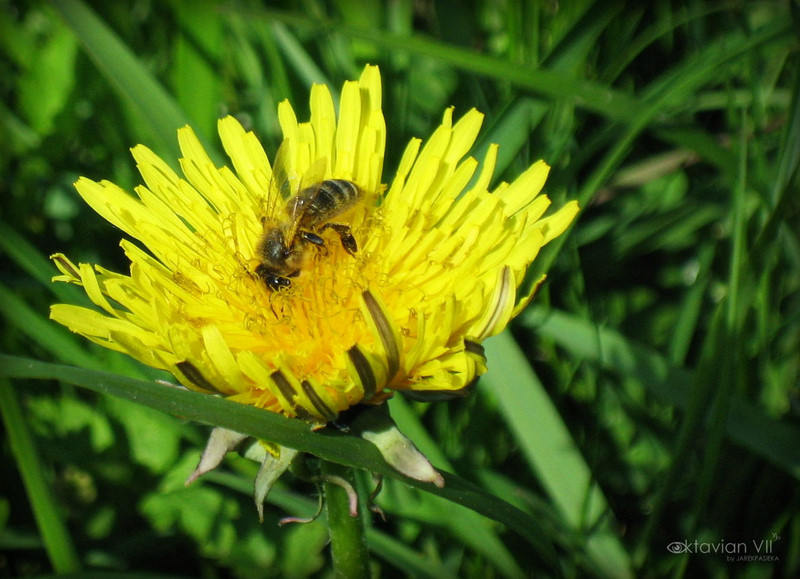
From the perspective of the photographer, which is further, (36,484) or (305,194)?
(305,194)

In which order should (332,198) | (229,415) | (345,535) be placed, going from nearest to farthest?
(229,415)
(345,535)
(332,198)

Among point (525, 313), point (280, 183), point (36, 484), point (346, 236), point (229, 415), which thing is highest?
point (280, 183)

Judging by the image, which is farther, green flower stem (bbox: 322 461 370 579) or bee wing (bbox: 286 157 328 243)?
bee wing (bbox: 286 157 328 243)

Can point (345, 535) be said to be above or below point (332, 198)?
below

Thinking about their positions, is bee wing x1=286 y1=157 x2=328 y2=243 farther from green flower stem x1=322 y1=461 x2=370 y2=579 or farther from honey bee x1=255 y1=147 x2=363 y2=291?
green flower stem x1=322 y1=461 x2=370 y2=579

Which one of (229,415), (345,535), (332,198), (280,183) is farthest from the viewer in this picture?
(280,183)

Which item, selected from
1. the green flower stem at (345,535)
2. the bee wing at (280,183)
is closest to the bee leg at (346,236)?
the bee wing at (280,183)

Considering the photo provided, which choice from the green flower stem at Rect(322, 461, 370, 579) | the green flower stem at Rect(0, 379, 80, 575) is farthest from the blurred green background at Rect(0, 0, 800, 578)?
the green flower stem at Rect(322, 461, 370, 579)

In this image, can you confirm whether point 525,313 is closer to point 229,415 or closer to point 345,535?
point 345,535

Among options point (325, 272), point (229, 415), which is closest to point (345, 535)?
point (229, 415)
